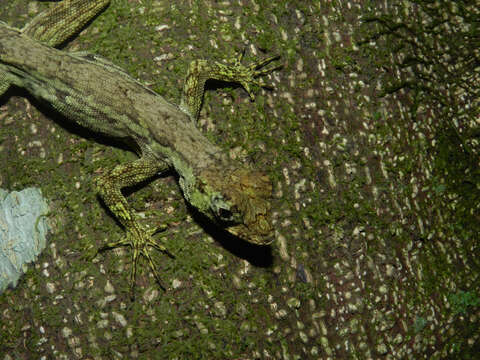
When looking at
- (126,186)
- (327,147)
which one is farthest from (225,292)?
(327,147)

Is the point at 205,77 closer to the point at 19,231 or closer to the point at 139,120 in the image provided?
the point at 139,120

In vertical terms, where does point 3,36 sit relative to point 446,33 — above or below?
above

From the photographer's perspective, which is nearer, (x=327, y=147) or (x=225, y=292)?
(x=225, y=292)

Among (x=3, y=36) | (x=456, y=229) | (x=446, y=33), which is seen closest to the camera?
(x=3, y=36)

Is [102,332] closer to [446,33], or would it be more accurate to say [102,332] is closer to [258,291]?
[258,291]

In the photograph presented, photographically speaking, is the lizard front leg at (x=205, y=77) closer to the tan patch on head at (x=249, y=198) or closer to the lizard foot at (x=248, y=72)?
the lizard foot at (x=248, y=72)

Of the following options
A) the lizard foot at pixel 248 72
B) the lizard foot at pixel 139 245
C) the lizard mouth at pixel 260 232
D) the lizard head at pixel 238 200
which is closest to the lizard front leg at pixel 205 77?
the lizard foot at pixel 248 72
